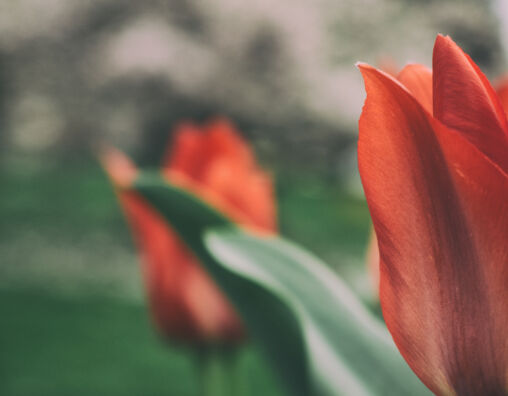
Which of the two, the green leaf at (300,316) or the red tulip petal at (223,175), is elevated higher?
the red tulip petal at (223,175)

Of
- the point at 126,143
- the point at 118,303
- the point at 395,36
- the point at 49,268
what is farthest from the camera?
the point at 126,143

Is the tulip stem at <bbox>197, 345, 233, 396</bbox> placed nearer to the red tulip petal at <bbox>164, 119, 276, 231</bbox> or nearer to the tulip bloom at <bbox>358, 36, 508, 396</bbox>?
the red tulip petal at <bbox>164, 119, 276, 231</bbox>

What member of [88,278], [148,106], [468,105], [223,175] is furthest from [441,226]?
Result: [148,106]

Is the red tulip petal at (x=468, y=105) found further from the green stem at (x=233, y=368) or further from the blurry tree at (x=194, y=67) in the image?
the blurry tree at (x=194, y=67)

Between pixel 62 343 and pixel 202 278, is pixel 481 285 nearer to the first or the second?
pixel 202 278

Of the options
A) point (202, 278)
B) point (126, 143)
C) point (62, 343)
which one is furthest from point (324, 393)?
point (126, 143)

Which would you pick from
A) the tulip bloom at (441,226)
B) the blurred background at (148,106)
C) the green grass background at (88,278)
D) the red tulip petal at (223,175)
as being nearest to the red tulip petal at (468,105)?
the tulip bloom at (441,226)
